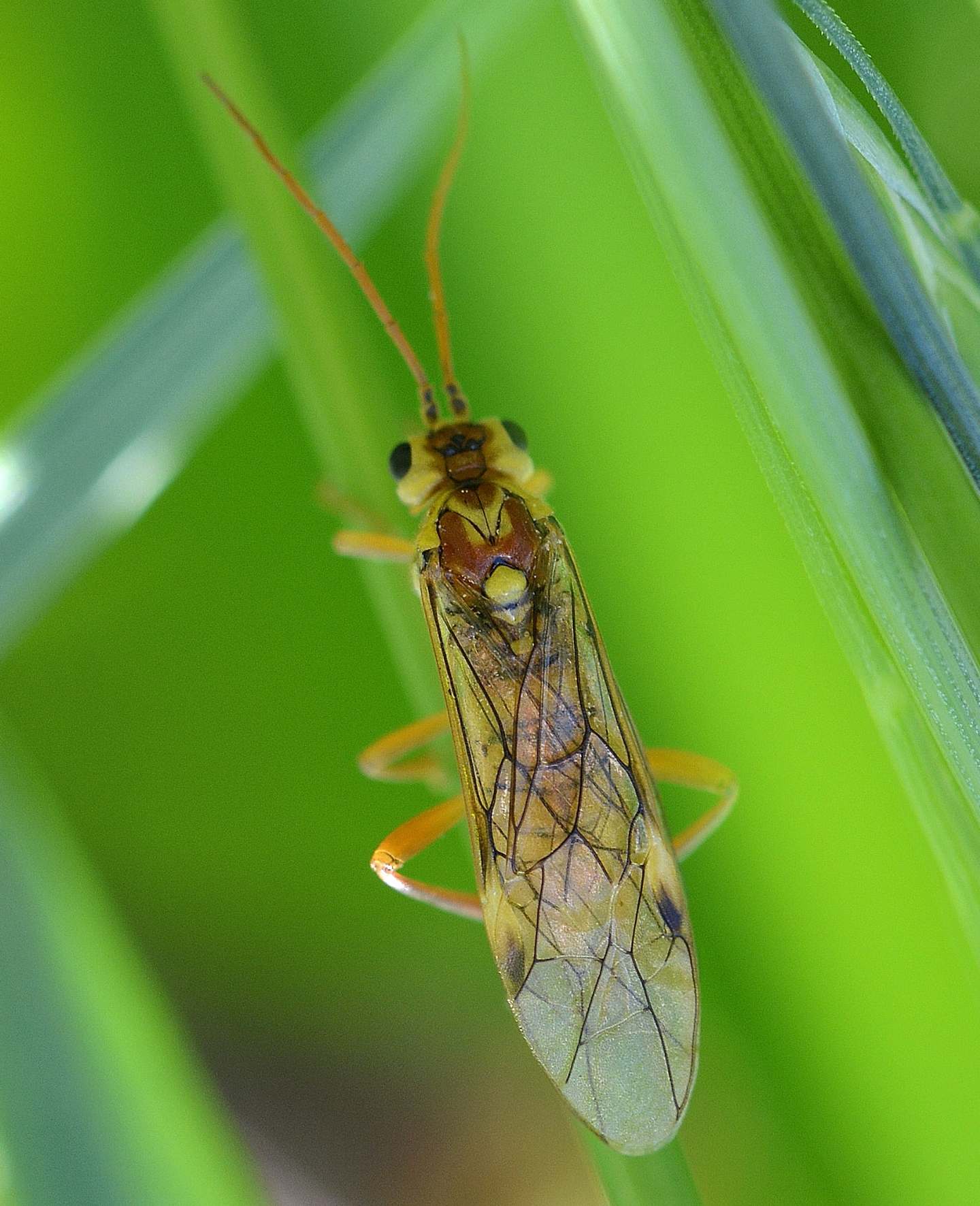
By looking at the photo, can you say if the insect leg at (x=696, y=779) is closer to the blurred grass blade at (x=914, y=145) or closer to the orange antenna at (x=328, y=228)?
the orange antenna at (x=328, y=228)

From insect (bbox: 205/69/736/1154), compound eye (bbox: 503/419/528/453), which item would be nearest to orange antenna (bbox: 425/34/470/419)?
insect (bbox: 205/69/736/1154)

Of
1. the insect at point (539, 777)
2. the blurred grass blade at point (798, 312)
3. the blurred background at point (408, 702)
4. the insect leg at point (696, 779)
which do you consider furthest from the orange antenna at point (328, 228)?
the insect leg at point (696, 779)

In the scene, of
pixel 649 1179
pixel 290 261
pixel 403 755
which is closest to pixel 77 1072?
pixel 649 1179

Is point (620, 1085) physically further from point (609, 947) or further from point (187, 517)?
point (187, 517)

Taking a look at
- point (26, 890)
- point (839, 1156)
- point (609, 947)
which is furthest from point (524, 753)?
point (839, 1156)

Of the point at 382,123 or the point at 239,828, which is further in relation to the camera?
the point at 239,828

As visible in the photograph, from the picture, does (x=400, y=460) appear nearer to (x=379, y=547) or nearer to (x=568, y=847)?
(x=379, y=547)
